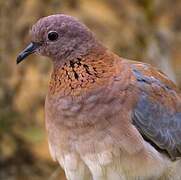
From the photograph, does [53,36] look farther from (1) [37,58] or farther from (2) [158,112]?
(1) [37,58]

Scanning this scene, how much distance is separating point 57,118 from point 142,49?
354 centimetres

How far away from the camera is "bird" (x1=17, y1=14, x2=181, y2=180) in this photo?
14.5ft

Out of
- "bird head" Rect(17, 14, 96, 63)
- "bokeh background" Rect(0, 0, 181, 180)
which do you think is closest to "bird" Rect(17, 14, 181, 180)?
"bird head" Rect(17, 14, 96, 63)

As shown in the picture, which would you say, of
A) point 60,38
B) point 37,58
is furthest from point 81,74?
point 37,58

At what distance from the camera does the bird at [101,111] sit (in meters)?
4.43

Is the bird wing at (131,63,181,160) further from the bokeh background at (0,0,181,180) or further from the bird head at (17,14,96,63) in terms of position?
the bokeh background at (0,0,181,180)

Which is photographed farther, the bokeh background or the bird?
the bokeh background

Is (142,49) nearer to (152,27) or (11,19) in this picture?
(152,27)

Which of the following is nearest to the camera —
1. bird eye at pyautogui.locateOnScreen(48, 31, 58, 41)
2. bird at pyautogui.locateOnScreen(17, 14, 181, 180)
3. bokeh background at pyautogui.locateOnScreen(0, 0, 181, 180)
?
bird at pyautogui.locateOnScreen(17, 14, 181, 180)

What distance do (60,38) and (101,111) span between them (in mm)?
471

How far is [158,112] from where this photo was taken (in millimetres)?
4637

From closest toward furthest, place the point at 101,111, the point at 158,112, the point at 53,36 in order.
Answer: the point at 101,111
the point at 53,36
the point at 158,112

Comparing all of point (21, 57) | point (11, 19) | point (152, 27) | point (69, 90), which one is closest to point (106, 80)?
point (69, 90)

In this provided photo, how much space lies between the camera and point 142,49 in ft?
26.0
